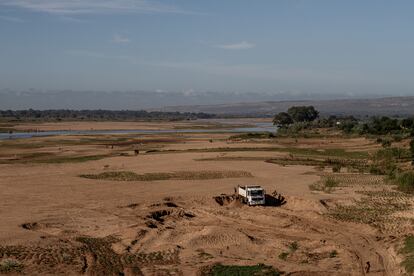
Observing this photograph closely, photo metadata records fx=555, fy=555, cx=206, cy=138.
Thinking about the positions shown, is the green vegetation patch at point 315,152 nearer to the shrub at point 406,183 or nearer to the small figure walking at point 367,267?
the shrub at point 406,183

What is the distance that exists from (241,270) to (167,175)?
25546mm

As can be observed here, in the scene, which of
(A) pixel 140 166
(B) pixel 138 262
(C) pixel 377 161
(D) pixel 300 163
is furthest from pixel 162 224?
(C) pixel 377 161

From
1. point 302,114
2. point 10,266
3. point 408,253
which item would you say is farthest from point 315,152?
point 302,114

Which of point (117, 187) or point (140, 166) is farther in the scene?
point (140, 166)

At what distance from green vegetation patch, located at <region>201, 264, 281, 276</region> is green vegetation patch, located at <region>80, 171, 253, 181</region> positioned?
23.0 metres

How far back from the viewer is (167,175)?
44.3 m

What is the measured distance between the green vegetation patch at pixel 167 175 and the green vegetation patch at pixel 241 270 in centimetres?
2296

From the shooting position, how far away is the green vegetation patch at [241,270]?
18781 millimetres

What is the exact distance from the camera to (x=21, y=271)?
1912cm

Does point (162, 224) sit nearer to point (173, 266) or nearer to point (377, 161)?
point (173, 266)

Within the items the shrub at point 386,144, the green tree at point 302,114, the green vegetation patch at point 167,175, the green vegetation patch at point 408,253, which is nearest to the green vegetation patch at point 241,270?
the green vegetation patch at point 408,253

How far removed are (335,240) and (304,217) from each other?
494 cm

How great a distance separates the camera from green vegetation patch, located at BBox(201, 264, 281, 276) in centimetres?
1878

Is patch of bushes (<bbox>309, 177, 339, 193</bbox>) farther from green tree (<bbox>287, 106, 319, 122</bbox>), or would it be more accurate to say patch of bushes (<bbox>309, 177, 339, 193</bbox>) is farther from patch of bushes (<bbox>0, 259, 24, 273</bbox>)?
green tree (<bbox>287, 106, 319, 122</bbox>)
